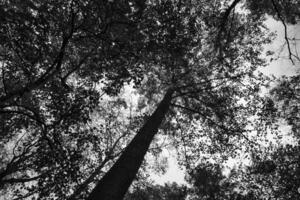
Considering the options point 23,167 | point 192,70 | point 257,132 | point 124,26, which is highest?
point 192,70

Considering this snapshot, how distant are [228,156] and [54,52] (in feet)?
30.9

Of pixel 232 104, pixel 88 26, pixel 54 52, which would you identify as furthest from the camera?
pixel 232 104

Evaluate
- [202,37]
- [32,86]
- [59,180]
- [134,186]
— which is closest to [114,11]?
[32,86]

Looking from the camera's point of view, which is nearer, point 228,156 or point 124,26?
point 124,26

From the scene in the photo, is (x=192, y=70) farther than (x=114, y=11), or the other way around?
(x=192, y=70)

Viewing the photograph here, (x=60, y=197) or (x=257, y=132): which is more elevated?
(x=257, y=132)

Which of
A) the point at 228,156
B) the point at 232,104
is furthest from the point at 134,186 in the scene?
the point at 232,104

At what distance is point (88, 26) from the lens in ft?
22.6

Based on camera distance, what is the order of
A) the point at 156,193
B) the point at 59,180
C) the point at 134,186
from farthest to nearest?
the point at 156,193, the point at 134,186, the point at 59,180

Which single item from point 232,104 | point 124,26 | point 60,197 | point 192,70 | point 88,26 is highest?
point 192,70

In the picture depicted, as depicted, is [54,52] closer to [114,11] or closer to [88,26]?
[88,26]

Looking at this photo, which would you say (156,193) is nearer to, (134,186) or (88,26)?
(134,186)

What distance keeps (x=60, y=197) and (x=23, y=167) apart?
635 centimetres

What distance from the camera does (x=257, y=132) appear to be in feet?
36.5
